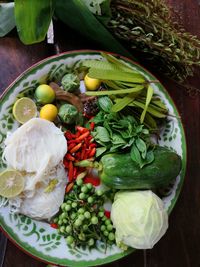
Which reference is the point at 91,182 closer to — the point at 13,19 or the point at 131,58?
the point at 131,58

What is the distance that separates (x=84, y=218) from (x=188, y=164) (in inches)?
18.7

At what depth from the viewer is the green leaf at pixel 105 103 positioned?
1.42 meters

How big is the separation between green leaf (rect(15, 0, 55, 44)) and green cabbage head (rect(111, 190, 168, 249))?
59cm

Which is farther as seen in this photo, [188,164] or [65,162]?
[188,164]

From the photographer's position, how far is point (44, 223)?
1.39 m

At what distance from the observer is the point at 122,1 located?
4.61 ft

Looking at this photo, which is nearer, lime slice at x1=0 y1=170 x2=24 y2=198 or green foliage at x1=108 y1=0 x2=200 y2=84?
lime slice at x1=0 y1=170 x2=24 y2=198

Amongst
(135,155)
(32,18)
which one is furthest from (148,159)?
(32,18)

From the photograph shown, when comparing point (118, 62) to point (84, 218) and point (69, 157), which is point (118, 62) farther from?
point (84, 218)

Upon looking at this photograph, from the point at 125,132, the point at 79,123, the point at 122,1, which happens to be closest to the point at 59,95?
the point at 79,123

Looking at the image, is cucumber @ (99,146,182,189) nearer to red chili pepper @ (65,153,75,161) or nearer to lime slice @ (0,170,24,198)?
red chili pepper @ (65,153,75,161)

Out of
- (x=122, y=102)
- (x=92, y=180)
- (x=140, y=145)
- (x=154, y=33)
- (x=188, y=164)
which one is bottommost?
(x=188, y=164)

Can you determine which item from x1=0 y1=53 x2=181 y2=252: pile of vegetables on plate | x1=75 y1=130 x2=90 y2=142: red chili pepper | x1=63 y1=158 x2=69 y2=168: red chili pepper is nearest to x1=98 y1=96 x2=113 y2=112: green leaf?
x1=0 y1=53 x2=181 y2=252: pile of vegetables on plate

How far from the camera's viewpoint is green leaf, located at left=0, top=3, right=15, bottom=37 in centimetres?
140
